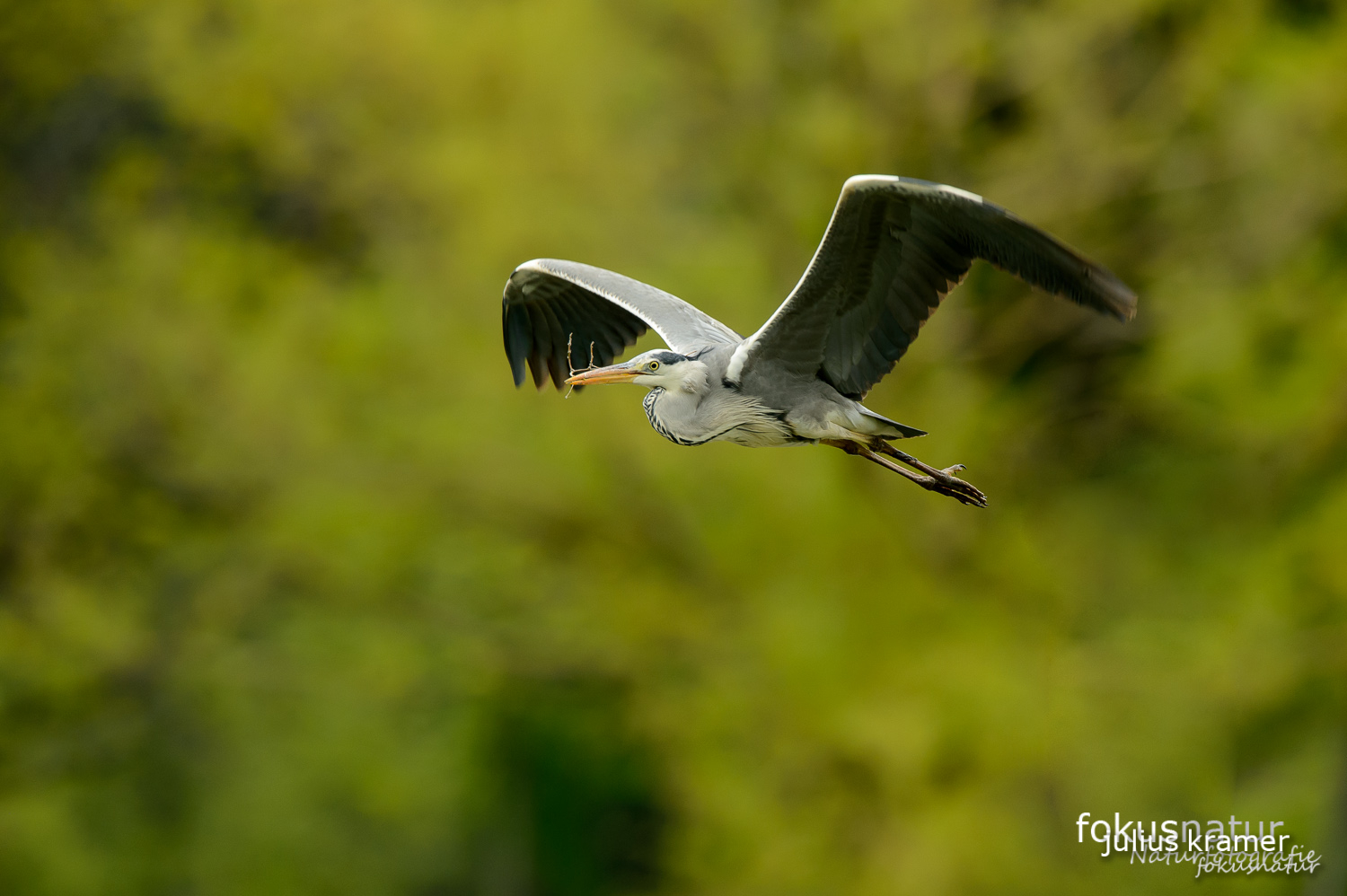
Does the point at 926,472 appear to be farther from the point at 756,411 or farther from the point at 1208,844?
the point at 1208,844

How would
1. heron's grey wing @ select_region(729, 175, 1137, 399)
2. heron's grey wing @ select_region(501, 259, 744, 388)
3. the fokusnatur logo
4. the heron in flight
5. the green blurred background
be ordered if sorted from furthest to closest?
the green blurred background, the fokusnatur logo, heron's grey wing @ select_region(501, 259, 744, 388), the heron in flight, heron's grey wing @ select_region(729, 175, 1137, 399)

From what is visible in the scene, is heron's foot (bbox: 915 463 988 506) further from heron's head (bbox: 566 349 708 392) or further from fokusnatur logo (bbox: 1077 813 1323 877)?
fokusnatur logo (bbox: 1077 813 1323 877)

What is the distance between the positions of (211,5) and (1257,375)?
9.40 metres

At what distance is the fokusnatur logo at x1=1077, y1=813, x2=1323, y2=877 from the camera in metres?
10.2

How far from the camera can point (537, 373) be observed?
576cm

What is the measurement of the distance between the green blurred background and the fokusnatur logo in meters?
0.19

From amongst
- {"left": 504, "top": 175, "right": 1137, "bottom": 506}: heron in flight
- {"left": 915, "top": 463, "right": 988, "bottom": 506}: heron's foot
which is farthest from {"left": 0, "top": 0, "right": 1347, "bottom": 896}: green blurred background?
{"left": 504, "top": 175, "right": 1137, "bottom": 506}: heron in flight

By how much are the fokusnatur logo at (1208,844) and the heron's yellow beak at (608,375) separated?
7.74 meters

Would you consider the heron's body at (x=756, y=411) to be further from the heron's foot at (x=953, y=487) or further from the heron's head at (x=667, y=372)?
the heron's foot at (x=953, y=487)

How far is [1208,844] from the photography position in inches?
406

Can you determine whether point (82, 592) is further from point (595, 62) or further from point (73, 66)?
point (595, 62)

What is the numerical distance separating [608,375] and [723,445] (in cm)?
678

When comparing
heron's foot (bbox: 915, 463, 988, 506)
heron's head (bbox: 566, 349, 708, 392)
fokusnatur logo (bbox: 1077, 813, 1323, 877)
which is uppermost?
fokusnatur logo (bbox: 1077, 813, 1323, 877)

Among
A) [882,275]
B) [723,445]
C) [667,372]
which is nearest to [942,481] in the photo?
[882,275]
